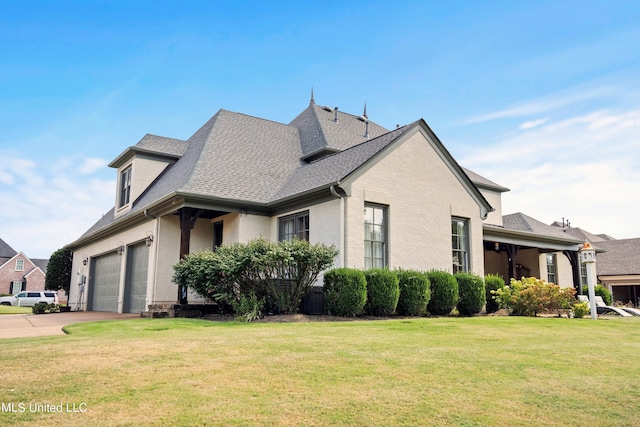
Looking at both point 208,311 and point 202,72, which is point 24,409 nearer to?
point 208,311

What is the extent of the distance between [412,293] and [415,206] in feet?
11.1

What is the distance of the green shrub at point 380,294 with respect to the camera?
1306 cm

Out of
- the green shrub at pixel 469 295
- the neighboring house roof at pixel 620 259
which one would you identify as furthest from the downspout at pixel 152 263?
the neighboring house roof at pixel 620 259

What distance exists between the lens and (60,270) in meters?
31.1

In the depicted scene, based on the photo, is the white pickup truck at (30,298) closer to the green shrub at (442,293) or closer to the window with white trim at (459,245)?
the window with white trim at (459,245)

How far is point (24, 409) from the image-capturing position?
4.13 meters

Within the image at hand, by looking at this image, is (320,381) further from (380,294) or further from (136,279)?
(136,279)

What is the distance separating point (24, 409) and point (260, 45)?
1316cm

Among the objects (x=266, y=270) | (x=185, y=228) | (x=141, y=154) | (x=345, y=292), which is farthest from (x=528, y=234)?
(x=141, y=154)

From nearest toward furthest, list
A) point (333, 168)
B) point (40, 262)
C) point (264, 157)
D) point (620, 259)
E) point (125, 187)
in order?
point (333, 168) < point (264, 157) < point (125, 187) < point (620, 259) < point (40, 262)

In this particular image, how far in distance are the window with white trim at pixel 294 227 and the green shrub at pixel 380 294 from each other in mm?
3081

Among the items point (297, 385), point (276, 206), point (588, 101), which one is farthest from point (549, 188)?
point (297, 385)

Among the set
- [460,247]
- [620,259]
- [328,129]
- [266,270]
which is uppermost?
[328,129]

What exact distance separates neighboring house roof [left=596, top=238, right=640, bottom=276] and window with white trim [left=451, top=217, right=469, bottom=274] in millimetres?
22149
